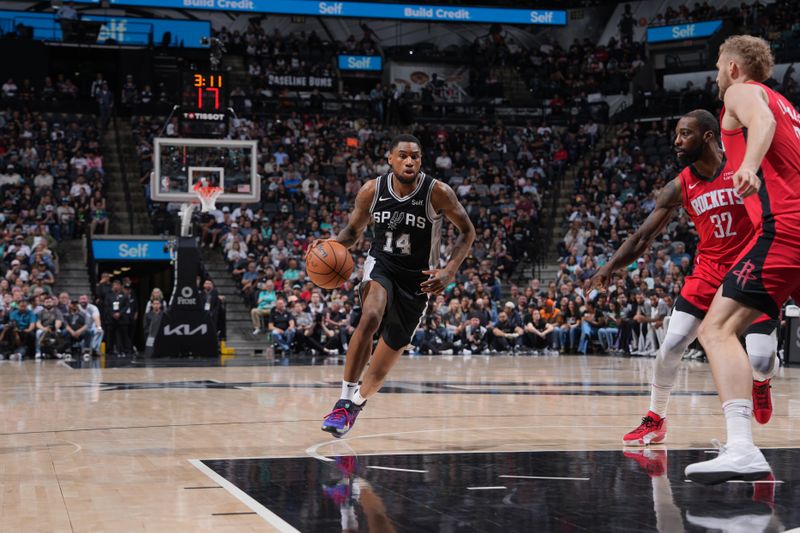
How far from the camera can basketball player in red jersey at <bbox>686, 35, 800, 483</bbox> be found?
14.4 ft

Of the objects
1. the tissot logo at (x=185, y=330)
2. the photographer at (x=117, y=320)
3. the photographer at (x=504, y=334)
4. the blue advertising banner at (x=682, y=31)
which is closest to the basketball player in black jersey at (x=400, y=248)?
the tissot logo at (x=185, y=330)

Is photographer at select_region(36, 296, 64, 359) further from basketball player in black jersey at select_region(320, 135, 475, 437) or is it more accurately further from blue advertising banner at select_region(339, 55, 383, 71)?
blue advertising banner at select_region(339, 55, 383, 71)

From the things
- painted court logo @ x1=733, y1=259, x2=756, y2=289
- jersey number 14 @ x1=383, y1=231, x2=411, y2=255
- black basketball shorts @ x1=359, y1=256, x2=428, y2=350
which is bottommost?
black basketball shorts @ x1=359, y1=256, x2=428, y2=350

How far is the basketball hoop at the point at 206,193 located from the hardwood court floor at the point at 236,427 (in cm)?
456

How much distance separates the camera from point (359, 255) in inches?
865

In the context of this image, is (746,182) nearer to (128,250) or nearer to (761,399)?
(761,399)

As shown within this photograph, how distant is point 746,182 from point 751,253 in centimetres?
55

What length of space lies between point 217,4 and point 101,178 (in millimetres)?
8328

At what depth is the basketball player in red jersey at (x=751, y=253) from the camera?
440 cm

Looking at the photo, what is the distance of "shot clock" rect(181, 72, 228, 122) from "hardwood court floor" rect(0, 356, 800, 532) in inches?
234

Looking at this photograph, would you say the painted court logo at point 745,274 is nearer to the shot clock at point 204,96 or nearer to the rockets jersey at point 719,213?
the rockets jersey at point 719,213

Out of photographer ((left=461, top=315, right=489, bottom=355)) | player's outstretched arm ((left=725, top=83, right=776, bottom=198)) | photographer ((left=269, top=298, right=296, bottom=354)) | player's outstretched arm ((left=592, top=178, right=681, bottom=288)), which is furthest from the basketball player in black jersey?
photographer ((left=461, top=315, right=489, bottom=355))

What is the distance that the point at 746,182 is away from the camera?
4.16m

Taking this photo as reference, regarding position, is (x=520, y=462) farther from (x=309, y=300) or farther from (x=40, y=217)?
(x=40, y=217)
